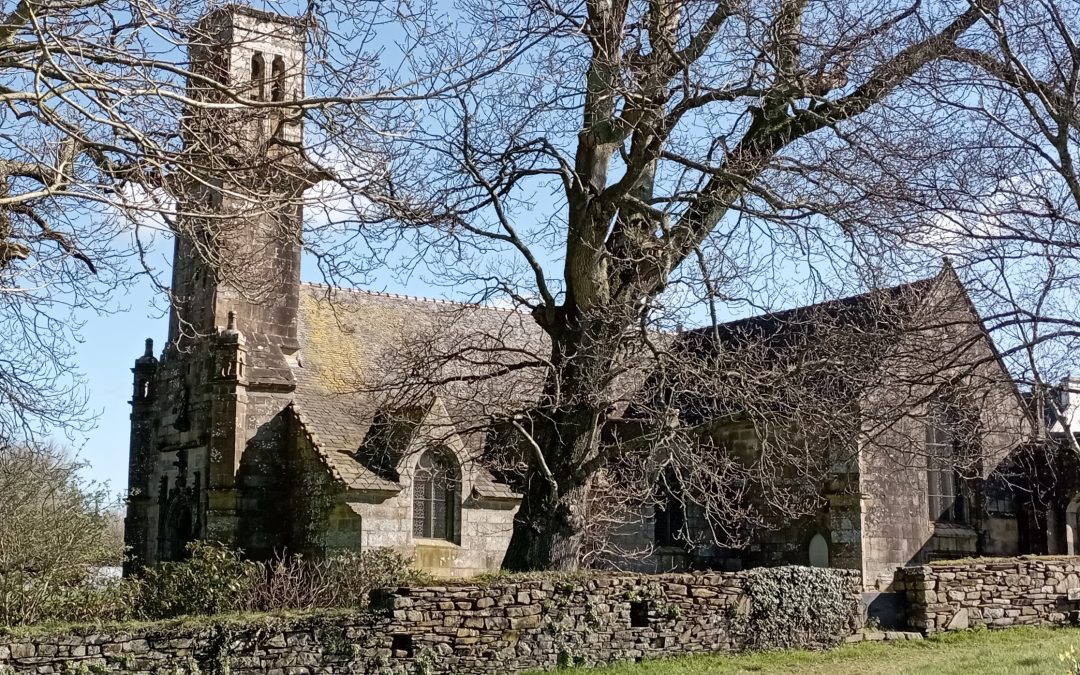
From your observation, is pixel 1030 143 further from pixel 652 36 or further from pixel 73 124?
pixel 73 124

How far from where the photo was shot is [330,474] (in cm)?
2053

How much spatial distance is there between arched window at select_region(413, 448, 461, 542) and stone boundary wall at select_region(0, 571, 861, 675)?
8.27 m

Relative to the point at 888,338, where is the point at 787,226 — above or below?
above

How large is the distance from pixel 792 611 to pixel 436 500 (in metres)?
9.02

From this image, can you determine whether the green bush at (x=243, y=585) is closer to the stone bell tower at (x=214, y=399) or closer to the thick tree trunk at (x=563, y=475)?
the thick tree trunk at (x=563, y=475)

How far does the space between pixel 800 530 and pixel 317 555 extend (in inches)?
364

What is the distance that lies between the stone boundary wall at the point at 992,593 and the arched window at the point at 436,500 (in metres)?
8.91

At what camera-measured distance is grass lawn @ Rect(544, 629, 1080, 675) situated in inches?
509

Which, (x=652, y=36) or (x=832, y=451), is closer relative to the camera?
(x=652, y=36)

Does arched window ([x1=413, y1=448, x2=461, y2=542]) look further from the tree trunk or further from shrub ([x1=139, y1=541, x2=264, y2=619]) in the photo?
→ the tree trunk

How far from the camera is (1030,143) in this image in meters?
12.1

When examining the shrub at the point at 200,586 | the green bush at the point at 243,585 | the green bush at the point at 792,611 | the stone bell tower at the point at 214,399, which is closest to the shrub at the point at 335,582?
the green bush at the point at 243,585

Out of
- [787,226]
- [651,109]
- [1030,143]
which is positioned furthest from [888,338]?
[651,109]

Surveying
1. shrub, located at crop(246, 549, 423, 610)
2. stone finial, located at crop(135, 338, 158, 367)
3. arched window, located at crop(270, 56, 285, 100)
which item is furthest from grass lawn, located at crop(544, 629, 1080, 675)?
stone finial, located at crop(135, 338, 158, 367)
